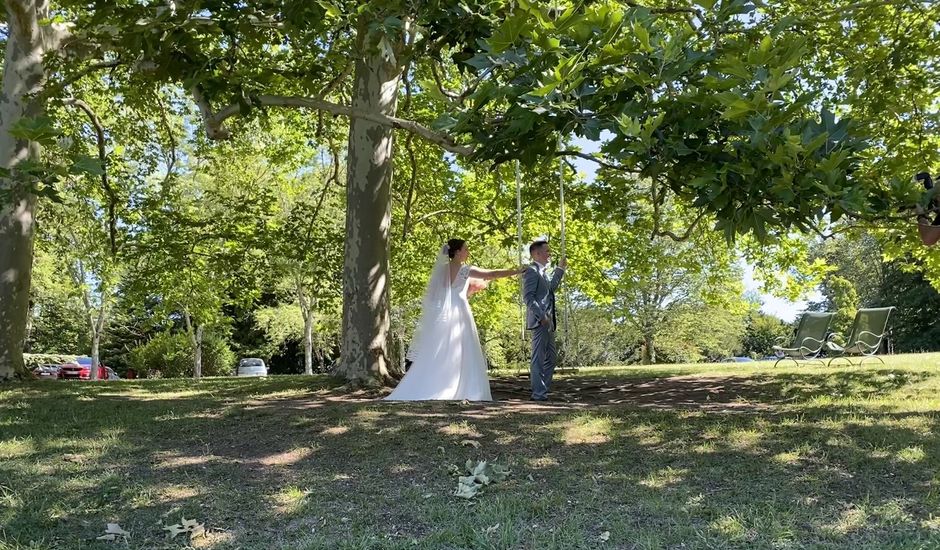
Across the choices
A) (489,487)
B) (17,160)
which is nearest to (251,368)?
(17,160)

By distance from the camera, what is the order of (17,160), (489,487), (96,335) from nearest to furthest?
(489,487)
(17,160)
(96,335)

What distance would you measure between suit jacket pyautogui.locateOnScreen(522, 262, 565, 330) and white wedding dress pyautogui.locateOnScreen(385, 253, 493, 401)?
740 millimetres

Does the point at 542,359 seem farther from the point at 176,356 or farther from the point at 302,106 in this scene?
the point at 176,356

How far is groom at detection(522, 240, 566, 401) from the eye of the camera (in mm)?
7934

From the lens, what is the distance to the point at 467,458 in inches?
181

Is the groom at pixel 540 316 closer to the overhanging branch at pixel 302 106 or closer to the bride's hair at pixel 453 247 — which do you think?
the bride's hair at pixel 453 247

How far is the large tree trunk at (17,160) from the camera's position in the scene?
10.2m

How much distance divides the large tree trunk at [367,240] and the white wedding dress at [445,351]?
2.54 feet

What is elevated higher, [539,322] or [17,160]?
[17,160]

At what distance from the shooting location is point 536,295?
8.02 meters

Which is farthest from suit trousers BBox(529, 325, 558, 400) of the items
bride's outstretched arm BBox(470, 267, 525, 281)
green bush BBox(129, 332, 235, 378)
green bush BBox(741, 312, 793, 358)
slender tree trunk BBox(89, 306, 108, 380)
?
green bush BBox(741, 312, 793, 358)

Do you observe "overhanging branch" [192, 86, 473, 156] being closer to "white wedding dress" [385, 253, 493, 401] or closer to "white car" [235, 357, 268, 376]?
"white wedding dress" [385, 253, 493, 401]

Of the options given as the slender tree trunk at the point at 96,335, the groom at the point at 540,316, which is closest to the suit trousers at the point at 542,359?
the groom at the point at 540,316

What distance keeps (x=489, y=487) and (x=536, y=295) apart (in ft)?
13.7
